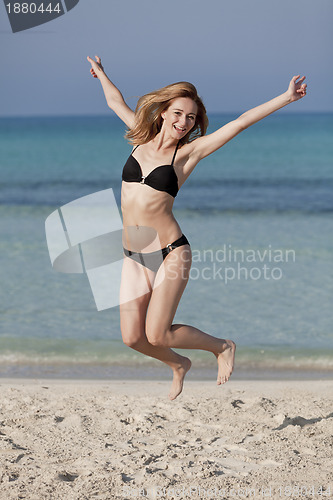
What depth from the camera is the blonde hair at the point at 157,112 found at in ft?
15.8

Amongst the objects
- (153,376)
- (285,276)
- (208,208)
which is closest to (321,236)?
(285,276)

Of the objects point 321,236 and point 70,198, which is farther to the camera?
point 70,198

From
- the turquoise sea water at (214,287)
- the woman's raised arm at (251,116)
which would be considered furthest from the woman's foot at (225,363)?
the turquoise sea water at (214,287)

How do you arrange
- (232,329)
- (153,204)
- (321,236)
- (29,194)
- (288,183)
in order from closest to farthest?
(153,204) < (232,329) < (321,236) < (29,194) < (288,183)

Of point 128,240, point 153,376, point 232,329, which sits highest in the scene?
point 128,240

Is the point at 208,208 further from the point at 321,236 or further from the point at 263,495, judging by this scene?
the point at 263,495

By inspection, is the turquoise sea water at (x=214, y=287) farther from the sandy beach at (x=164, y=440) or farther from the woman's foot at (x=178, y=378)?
the woman's foot at (x=178, y=378)

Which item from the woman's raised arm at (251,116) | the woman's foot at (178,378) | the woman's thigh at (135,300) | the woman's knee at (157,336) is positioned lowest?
the woman's foot at (178,378)

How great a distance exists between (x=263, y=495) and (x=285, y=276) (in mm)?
7454

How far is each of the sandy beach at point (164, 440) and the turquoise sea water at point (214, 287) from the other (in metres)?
0.96

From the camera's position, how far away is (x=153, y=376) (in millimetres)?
7473

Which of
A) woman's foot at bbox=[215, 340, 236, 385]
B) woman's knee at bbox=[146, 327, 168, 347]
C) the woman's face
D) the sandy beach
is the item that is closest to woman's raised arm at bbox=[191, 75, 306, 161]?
the woman's face

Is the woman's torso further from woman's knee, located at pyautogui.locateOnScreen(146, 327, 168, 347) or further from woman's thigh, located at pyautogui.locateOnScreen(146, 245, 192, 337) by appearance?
woman's knee, located at pyautogui.locateOnScreen(146, 327, 168, 347)

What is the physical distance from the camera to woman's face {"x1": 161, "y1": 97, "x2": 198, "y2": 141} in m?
4.77
